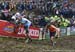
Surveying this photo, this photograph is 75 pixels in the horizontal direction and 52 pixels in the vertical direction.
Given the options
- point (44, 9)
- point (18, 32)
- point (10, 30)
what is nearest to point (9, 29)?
point (10, 30)

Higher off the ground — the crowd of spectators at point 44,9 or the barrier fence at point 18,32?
the crowd of spectators at point 44,9

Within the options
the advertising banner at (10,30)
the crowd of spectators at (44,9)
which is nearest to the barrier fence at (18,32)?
the advertising banner at (10,30)

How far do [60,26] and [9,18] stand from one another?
10.1 feet

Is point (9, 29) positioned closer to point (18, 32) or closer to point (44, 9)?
point (18, 32)

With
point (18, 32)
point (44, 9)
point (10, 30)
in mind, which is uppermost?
point (44, 9)

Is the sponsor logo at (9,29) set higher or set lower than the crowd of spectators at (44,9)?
lower

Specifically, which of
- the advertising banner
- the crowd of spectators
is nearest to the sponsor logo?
the advertising banner

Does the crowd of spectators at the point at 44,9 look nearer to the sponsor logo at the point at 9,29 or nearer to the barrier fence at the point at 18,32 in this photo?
the barrier fence at the point at 18,32

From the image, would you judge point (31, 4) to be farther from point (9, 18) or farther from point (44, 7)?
point (9, 18)

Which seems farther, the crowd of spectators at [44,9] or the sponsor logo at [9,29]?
the crowd of spectators at [44,9]

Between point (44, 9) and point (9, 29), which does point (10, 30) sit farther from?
point (44, 9)

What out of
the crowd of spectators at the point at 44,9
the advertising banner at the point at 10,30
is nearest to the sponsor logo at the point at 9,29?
the advertising banner at the point at 10,30

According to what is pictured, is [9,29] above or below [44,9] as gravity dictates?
below

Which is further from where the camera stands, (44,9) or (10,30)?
(44,9)
